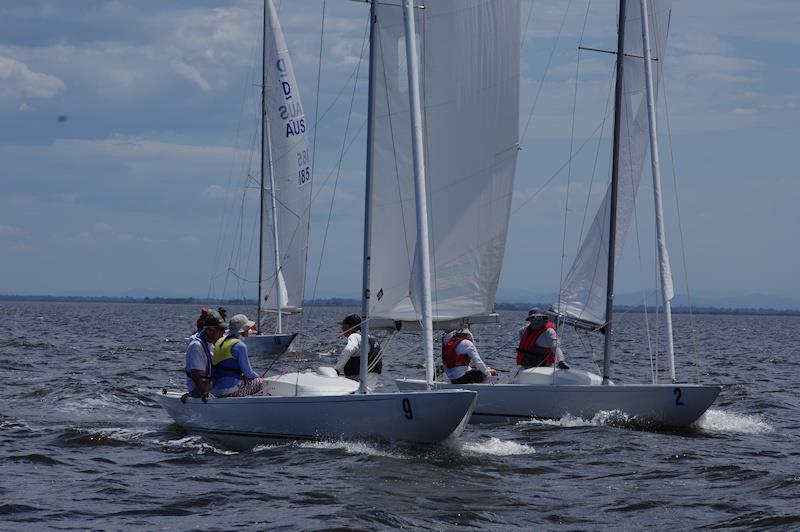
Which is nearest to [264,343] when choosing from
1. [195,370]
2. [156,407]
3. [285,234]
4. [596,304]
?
[285,234]

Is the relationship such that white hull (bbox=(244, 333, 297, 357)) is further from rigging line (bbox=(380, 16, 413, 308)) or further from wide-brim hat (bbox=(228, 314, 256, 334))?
rigging line (bbox=(380, 16, 413, 308))

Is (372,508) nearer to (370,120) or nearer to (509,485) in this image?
(509,485)

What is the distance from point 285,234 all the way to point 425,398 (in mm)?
23813

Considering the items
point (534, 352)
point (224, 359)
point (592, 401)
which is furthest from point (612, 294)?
point (224, 359)

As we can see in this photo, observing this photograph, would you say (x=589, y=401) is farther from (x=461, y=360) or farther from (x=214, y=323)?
(x=214, y=323)

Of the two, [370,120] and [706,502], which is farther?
[370,120]

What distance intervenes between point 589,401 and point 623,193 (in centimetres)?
326

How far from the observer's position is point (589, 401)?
15617 millimetres

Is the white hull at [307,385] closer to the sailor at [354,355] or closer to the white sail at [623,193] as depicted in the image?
the sailor at [354,355]

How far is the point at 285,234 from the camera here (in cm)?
3506

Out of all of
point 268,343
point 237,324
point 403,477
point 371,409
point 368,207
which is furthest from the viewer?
point 268,343

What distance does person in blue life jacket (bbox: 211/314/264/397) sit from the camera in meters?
13.1

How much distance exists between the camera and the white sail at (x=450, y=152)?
1262cm

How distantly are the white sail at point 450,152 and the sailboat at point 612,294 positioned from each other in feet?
5.06
